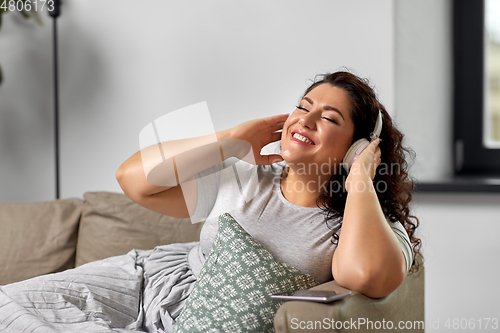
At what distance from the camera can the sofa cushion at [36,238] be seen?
161 cm

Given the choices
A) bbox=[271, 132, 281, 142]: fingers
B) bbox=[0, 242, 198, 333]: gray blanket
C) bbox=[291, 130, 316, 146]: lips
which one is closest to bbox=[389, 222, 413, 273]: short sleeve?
bbox=[291, 130, 316, 146]: lips

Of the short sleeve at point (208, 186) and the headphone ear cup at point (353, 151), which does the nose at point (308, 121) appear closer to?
the headphone ear cup at point (353, 151)

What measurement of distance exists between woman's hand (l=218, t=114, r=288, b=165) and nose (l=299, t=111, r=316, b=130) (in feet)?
0.58

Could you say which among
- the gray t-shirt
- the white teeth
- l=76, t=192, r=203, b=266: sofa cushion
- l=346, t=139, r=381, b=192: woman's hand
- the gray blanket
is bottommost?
the gray blanket

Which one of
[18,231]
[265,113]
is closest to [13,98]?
[18,231]

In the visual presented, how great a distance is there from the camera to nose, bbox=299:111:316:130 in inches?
47.6

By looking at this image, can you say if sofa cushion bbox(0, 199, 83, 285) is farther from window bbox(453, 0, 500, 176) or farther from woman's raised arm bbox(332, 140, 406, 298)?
window bbox(453, 0, 500, 176)

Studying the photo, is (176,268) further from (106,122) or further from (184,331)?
(106,122)

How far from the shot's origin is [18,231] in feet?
5.42

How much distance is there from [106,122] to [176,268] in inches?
42.4

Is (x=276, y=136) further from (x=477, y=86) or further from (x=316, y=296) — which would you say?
(x=477, y=86)

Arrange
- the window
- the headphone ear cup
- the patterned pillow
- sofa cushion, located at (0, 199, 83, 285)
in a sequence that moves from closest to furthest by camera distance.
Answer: the patterned pillow, the headphone ear cup, sofa cushion, located at (0, 199, 83, 285), the window

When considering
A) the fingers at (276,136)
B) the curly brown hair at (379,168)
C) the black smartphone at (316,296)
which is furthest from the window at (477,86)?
the black smartphone at (316,296)

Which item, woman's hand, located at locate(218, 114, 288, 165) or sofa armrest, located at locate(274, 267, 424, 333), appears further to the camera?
woman's hand, located at locate(218, 114, 288, 165)
